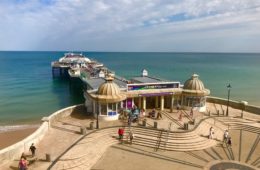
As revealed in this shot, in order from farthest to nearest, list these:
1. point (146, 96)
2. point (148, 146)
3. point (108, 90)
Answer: point (146, 96) < point (108, 90) < point (148, 146)

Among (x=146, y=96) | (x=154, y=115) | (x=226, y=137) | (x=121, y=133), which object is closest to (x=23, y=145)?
(x=121, y=133)

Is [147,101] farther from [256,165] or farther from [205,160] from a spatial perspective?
[256,165]

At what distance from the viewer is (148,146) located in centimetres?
2006

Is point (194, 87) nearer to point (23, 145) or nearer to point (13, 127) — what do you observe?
point (23, 145)

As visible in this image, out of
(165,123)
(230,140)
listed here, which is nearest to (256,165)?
(230,140)

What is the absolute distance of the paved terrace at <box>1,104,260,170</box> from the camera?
17062mm

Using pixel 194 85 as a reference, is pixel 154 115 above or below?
below

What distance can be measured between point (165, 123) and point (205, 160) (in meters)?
6.03

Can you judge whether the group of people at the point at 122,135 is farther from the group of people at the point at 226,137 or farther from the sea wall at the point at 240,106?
the sea wall at the point at 240,106

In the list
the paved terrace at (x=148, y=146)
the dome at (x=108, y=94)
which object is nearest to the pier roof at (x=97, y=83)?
the dome at (x=108, y=94)

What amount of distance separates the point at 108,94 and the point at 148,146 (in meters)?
6.87

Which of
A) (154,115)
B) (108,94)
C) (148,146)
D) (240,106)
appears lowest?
(148,146)

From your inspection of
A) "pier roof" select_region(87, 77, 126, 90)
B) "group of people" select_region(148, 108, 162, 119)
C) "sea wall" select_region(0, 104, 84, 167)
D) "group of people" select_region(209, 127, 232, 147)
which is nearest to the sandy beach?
"sea wall" select_region(0, 104, 84, 167)

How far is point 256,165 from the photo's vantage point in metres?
17.5
